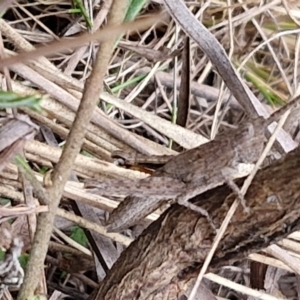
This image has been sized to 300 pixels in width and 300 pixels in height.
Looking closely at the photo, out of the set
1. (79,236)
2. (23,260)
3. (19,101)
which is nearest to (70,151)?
(19,101)

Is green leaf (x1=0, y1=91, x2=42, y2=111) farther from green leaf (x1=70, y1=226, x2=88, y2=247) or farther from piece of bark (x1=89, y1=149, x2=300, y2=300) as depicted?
green leaf (x1=70, y1=226, x2=88, y2=247)

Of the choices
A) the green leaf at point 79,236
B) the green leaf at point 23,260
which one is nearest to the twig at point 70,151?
the green leaf at point 23,260

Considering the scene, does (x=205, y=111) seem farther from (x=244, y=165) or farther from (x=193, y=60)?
(x=244, y=165)

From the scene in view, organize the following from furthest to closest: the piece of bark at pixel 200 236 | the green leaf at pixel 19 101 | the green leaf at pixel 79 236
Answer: the green leaf at pixel 79 236 → the piece of bark at pixel 200 236 → the green leaf at pixel 19 101

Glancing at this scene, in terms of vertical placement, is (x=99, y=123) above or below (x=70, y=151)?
above

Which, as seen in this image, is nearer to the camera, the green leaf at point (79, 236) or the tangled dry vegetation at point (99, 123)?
the tangled dry vegetation at point (99, 123)

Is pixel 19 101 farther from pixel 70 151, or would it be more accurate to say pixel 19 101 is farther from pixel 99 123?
pixel 99 123

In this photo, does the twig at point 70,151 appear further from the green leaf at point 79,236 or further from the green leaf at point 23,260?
the green leaf at point 79,236

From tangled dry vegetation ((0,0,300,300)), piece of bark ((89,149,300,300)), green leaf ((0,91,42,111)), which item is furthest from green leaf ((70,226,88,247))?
green leaf ((0,91,42,111))
